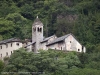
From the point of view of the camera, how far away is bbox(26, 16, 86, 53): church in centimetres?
8588

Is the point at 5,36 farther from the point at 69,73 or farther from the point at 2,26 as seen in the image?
the point at 69,73

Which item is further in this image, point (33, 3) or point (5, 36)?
point (33, 3)

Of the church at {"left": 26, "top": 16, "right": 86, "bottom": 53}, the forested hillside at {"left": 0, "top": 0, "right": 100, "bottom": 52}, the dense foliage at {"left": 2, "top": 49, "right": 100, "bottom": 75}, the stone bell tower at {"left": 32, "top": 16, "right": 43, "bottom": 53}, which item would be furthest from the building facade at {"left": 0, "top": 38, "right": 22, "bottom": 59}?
the dense foliage at {"left": 2, "top": 49, "right": 100, "bottom": 75}

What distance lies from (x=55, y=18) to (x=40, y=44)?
57.3ft

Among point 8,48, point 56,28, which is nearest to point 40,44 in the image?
point 8,48

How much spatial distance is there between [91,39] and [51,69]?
1755 centimetres

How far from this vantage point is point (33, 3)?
Answer: 114 metres

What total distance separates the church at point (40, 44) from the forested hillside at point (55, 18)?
332cm

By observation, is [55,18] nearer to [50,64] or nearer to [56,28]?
[56,28]

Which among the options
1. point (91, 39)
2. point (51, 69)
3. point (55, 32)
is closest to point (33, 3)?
point (55, 32)

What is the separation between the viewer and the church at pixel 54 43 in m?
85.9

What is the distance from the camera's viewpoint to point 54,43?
3388 inches

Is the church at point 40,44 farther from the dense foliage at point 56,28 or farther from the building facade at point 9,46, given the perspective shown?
the dense foliage at point 56,28

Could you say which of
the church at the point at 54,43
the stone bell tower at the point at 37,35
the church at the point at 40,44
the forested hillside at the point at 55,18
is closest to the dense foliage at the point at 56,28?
the forested hillside at the point at 55,18
